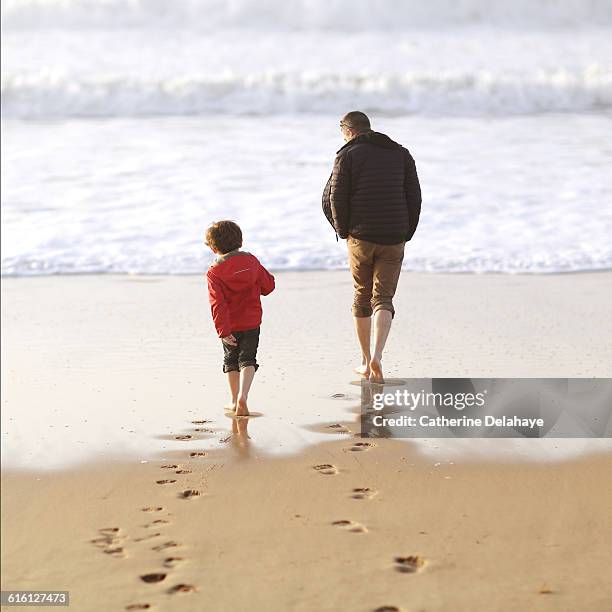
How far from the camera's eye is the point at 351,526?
3334mm

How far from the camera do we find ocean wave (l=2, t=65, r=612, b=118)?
15.3 metres

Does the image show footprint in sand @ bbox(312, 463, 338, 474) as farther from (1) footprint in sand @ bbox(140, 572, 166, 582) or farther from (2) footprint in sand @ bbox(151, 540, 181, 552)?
(1) footprint in sand @ bbox(140, 572, 166, 582)

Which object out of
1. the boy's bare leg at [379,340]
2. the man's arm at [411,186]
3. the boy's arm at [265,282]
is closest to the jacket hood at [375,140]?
the man's arm at [411,186]

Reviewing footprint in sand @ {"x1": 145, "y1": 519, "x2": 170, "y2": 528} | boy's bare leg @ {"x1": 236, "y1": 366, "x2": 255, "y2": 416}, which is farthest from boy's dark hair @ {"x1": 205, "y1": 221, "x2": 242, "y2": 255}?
footprint in sand @ {"x1": 145, "y1": 519, "x2": 170, "y2": 528}

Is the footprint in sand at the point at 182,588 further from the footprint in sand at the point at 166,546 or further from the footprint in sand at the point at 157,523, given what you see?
the footprint in sand at the point at 157,523

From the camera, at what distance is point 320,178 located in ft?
34.4

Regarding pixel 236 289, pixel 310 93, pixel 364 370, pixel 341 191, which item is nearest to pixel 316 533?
pixel 236 289

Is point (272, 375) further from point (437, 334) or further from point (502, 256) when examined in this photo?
point (502, 256)

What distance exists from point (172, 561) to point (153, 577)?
0.34 ft

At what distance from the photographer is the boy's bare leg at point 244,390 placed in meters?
4.54

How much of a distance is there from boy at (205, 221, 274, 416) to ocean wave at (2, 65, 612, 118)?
1083cm

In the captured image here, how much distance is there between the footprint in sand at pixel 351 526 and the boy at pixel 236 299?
50.2 inches

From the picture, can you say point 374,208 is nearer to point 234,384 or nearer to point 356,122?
point 356,122

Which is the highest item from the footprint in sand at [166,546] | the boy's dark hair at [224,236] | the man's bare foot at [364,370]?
the boy's dark hair at [224,236]
